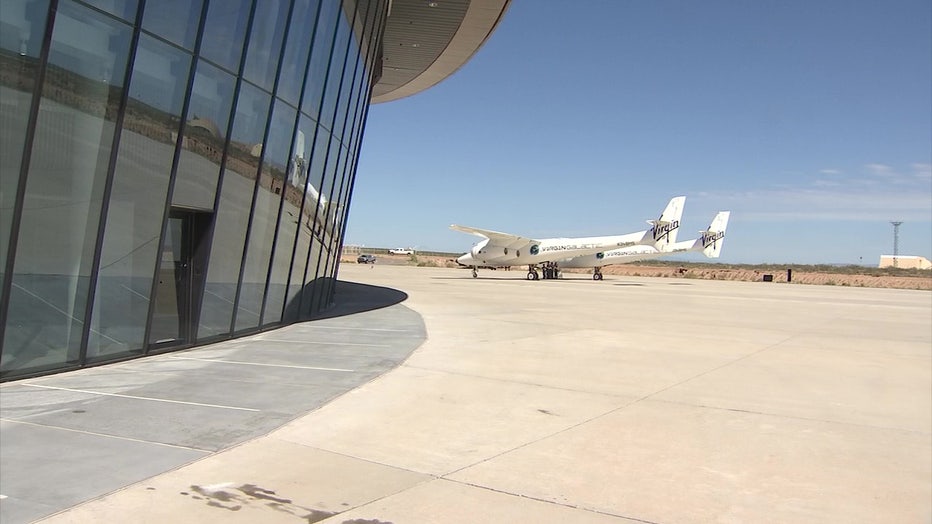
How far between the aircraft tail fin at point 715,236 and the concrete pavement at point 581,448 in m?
45.8

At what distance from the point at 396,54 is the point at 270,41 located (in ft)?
41.0

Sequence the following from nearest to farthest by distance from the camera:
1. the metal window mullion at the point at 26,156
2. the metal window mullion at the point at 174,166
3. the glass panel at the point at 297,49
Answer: the metal window mullion at the point at 26,156
the metal window mullion at the point at 174,166
the glass panel at the point at 297,49

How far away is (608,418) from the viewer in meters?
6.48

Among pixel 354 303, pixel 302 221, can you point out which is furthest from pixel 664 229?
pixel 302 221

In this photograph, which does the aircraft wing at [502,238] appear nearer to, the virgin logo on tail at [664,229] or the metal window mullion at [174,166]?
the virgin logo on tail at [664,229]

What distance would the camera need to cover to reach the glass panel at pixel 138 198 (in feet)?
28.3

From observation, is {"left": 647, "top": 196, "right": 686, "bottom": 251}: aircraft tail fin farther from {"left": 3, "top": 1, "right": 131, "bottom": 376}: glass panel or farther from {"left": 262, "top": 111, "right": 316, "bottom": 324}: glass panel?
{"left": 3, "top": 1, "right": 131, "bottom": 376}: glass panel

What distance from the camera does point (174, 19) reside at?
8906 mm

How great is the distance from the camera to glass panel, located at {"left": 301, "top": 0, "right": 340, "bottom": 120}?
12977mm

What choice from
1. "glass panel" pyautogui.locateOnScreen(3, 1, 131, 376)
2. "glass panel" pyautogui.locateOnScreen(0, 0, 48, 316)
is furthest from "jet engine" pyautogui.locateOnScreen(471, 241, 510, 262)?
"glass panel" pyautogui.locateOnScreen(0, 0, 48, 316)

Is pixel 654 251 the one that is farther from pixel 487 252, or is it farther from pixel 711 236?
pixel 487 252

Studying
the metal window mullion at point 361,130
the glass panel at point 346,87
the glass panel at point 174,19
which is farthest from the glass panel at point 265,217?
the metal window mullion at point 361,130

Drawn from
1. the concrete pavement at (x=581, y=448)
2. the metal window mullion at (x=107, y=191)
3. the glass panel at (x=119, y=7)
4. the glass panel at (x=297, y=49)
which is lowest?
the concrete pavement at (x=581, y=448)

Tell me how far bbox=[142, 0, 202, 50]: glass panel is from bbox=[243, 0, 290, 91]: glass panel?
→ 1363 mm
